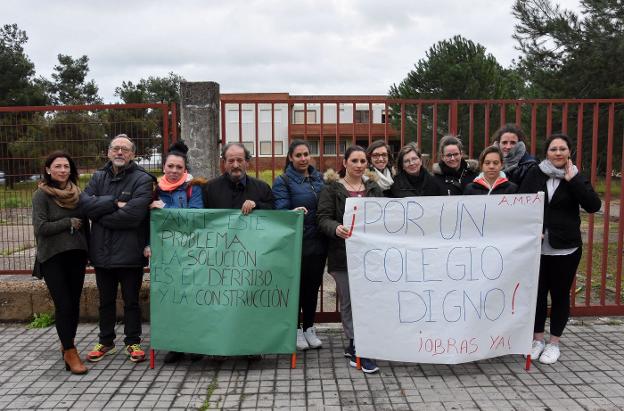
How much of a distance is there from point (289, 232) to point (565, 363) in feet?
8.37

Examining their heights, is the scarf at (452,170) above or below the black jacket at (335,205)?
above

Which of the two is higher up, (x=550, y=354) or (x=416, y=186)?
(x=416, y=186)

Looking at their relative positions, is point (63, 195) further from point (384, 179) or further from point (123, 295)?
point (384, 179)

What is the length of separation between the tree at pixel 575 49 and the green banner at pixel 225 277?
8.46 meters

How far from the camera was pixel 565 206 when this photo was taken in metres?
4.22

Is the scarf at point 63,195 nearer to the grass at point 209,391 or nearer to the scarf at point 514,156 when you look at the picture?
the grass at point 209,391

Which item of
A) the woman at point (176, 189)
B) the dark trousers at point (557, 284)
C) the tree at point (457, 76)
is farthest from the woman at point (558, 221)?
the tree at point (457, 76)

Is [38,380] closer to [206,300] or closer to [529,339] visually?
[206,300]

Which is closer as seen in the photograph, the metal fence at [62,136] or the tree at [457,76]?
the metal fence at [62,136]

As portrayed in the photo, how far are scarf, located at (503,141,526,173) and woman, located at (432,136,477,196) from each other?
0.28 metres

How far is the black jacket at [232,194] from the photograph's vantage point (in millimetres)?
4336

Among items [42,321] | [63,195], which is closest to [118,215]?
[63,195]

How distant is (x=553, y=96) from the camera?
11.9 m

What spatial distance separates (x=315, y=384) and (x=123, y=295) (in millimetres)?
1790
